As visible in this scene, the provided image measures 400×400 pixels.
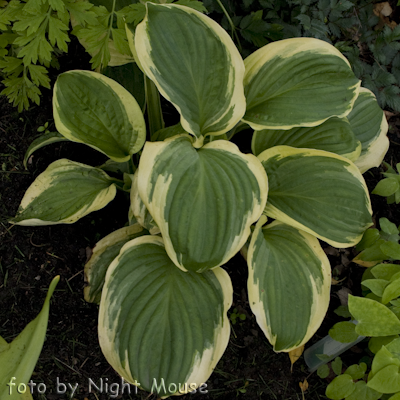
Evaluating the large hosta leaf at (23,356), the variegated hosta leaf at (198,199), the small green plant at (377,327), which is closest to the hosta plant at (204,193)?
the variegated hosta leaf at (198,199)

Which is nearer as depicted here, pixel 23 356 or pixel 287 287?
pixel 23 356

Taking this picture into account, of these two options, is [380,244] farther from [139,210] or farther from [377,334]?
[139,210]

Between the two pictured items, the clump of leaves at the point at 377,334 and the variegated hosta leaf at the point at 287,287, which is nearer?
the clump of leaves at the point at 377,334

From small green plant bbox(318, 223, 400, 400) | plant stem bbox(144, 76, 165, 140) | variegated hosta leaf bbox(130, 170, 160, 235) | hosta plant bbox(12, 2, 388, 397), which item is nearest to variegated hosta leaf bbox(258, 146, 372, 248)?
hosta plant bbox(12, 2, 388, 397)

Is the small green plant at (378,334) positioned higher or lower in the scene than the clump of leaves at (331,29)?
lower

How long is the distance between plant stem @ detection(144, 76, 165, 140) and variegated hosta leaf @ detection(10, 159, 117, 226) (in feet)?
0.87

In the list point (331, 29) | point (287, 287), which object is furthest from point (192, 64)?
point (331, 29)

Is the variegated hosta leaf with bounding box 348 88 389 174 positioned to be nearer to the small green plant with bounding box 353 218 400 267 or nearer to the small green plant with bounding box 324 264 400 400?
the small green plant with bounding box 353 218 400 267

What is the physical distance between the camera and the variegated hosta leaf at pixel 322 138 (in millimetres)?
1116

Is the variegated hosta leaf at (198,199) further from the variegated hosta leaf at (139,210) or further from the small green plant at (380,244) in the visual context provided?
the small green plant at (380,244)

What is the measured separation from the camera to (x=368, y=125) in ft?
3.92

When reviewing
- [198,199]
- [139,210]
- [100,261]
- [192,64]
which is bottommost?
[100,261]

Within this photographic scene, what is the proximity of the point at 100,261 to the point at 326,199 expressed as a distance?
70 centimetres

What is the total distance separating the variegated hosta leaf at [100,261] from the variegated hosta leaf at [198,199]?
0.35 m
